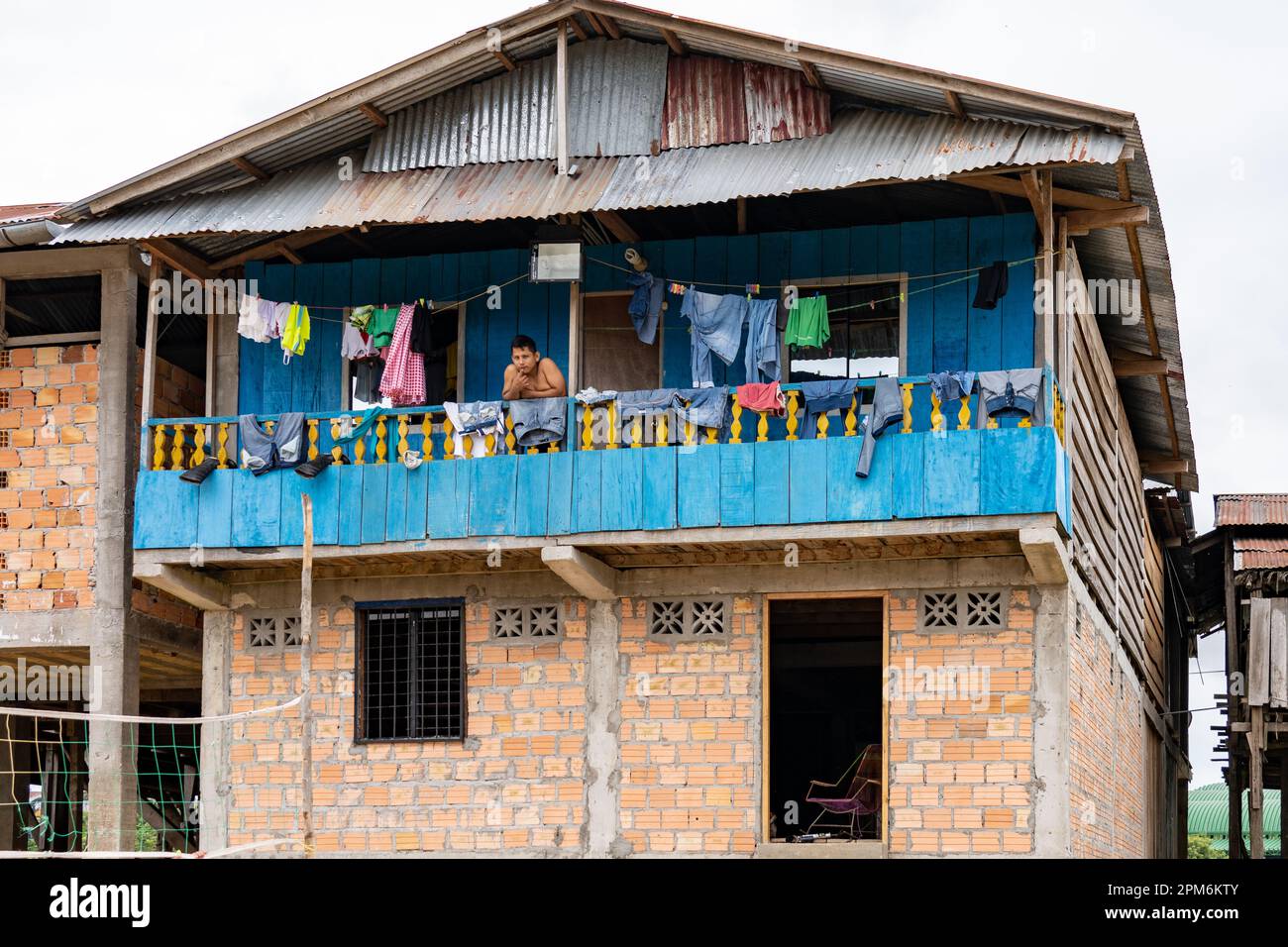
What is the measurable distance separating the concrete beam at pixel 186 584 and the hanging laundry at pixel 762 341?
18.1ft

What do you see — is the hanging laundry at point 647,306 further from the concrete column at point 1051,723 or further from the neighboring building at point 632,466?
the concrete column at point 1051,723

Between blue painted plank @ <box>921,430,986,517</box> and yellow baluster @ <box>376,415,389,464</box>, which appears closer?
blue painted plank @ <box>921,430,986,517</box>

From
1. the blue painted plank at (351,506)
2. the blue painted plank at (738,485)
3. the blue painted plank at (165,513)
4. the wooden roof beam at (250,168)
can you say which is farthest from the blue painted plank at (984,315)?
the blue painted plank at (165,513)

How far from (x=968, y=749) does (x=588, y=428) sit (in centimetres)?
426

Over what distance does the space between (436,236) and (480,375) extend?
66.3 inches

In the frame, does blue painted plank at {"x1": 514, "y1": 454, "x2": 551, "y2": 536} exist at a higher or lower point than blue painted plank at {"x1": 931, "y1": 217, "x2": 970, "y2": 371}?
lower

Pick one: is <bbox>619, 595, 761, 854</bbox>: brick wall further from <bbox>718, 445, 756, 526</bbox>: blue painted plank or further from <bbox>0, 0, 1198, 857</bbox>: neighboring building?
<bbox>718, 445, 756, 526</bbox>: blue painted plank

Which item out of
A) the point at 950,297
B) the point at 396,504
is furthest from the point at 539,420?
the point at 950,297

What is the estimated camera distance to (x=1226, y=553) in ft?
80.5

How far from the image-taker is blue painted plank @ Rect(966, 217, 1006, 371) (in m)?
15.8

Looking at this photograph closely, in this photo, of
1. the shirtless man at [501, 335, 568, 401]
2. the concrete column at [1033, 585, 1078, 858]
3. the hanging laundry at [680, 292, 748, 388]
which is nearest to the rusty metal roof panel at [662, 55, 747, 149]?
the hanging laundry at [680, 292, 748, 388]

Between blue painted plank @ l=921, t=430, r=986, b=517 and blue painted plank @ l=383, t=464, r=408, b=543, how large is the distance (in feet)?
15.3

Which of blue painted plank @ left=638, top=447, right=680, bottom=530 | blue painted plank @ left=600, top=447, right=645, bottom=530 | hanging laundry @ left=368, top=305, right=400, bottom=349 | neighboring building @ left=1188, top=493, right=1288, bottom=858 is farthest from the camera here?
neighboring building @ left=1188, top=493, right=1288, bottom=858


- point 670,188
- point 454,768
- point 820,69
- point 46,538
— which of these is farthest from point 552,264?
point 46,538
